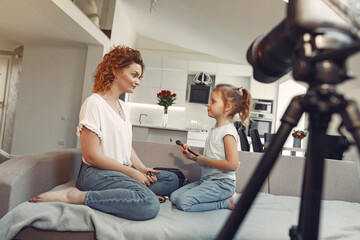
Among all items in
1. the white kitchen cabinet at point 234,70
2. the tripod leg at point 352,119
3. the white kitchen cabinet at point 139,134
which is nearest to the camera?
the tripod leg at point 352,119

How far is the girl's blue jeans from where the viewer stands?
1.28 m

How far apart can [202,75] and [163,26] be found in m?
1.37

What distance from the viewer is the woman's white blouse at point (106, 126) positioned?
1.25 m

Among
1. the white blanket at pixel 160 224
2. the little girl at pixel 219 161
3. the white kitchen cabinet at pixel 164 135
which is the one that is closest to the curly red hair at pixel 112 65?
the little girl at pixel 219 161

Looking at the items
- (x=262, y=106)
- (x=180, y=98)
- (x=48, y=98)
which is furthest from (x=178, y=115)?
(x=48, y=98)

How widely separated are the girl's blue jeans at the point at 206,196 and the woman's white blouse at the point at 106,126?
1.24 feet

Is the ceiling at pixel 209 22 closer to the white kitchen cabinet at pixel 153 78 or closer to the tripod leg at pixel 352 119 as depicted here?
the white kitchen cabinet at pixel 153 78

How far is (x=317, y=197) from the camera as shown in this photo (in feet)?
1.41

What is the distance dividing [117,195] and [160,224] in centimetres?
22

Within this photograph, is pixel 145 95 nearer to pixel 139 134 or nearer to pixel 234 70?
pixel 139 134

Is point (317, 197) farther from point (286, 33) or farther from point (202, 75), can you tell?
point (202, 75)

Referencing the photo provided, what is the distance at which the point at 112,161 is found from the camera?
1.25 m

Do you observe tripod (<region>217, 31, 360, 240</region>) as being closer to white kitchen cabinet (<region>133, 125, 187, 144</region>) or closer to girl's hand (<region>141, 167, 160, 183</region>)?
girl's hand (<region>141, 167, 160, 183</region>)

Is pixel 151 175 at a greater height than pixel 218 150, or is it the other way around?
pixel 218 150
